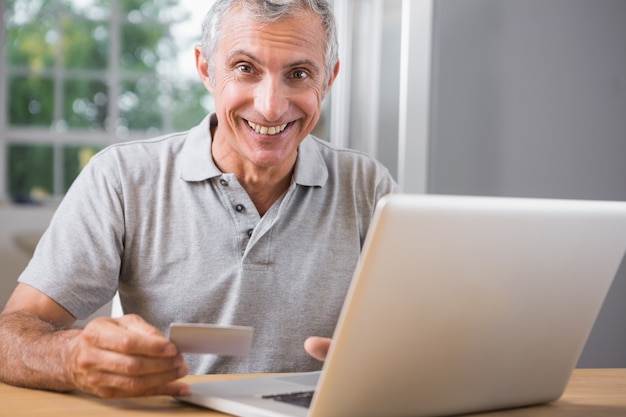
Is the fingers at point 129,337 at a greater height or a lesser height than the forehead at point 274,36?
lesser

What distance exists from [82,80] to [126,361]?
4.54m

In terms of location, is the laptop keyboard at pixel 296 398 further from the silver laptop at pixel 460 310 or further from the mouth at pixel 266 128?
the mouth at pixel 266 128

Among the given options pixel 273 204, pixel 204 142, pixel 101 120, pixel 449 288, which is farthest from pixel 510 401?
pixel 101 120

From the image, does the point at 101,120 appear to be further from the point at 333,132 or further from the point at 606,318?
the point at 606,318

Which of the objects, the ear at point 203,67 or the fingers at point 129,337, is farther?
the ear at point 203,67

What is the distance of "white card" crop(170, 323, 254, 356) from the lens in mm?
983

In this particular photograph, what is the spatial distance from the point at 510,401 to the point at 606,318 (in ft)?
6.25

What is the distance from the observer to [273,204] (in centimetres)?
174

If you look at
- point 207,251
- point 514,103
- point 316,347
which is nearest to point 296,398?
point 316,347

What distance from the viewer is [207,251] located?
169cm

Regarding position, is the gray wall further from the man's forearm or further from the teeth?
the man's forearm

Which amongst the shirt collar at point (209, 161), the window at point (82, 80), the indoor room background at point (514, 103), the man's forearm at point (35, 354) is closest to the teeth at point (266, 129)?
the shirt collar at point (209, 161)

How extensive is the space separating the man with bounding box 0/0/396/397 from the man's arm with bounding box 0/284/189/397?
373 millimetres

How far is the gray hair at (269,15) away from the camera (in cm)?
166
